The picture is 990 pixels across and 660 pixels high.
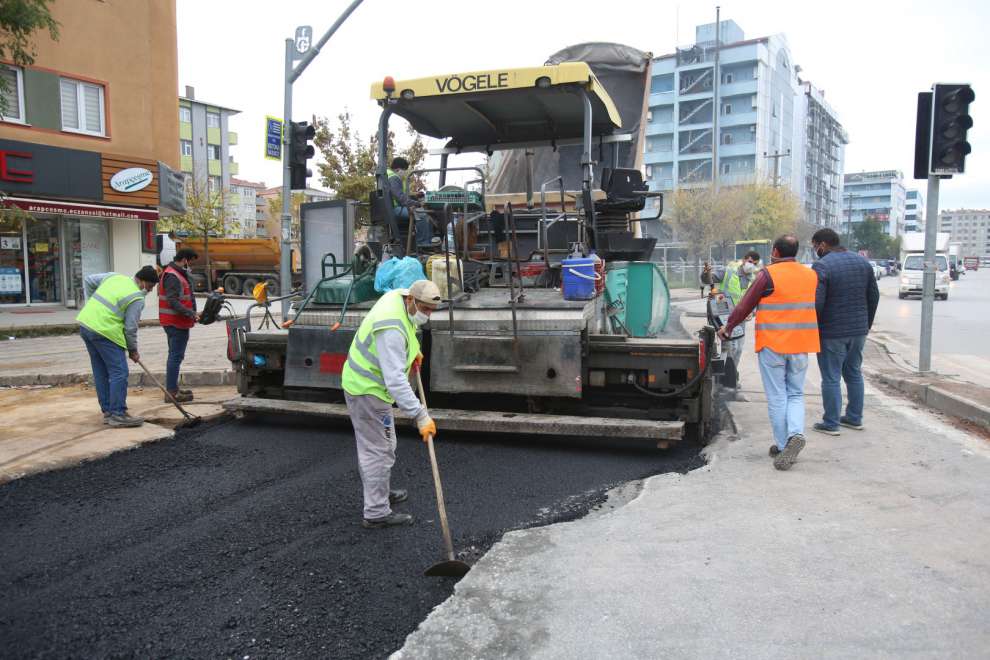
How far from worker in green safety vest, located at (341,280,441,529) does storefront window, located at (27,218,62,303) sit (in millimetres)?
15926

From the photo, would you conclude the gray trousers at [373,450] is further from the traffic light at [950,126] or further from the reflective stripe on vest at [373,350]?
the traffic light at [950,126]

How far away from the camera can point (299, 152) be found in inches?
425

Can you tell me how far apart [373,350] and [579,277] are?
2029 mm

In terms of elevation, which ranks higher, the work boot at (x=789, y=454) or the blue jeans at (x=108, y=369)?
the blue jeans at (x=108, y=369)

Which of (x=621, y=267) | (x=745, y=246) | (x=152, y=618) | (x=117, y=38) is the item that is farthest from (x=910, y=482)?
(x=745, y=246)

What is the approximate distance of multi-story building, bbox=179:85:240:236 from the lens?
165 ft

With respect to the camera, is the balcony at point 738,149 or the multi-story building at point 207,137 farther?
the balcony at point 738,149

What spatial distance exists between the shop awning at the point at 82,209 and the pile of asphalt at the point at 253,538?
39.7ft

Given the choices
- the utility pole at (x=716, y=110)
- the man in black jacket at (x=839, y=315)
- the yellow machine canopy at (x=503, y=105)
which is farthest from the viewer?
the utility pole at (x=716, y=110)

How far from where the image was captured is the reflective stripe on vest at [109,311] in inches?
244

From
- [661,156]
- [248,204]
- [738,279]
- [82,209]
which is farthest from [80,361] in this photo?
[661,156]

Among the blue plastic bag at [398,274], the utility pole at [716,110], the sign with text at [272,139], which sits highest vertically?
the utility pole at [716,110]

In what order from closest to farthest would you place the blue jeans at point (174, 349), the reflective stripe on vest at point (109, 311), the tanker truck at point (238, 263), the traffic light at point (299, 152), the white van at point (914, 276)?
the reflective stripe on vest at point (109, 311), the blue jeans at point (174, 349), the traffic light at point (299, 152), the white van at point (914, 276), the tanker truck at point (238, 263)

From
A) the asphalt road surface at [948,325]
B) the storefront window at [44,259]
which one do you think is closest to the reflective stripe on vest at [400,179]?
the asphalt road surface at [948,325]
